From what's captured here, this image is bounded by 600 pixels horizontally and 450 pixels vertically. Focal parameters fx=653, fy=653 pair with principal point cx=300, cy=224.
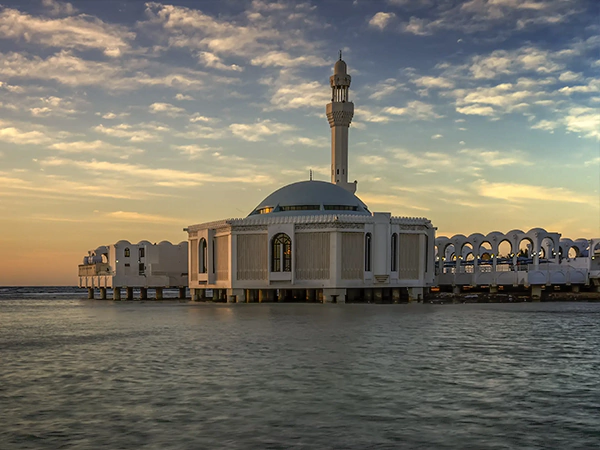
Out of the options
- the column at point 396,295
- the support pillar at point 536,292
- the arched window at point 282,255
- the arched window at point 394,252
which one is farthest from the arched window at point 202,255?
the support pillar at point 536,292

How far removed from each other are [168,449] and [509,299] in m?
75.4

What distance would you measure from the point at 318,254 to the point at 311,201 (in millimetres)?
10718

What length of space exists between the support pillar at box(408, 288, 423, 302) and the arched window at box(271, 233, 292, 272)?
520 inches

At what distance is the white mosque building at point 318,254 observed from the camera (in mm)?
65750

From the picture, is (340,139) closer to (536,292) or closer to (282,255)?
(282,255)

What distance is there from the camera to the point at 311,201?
7519 cm

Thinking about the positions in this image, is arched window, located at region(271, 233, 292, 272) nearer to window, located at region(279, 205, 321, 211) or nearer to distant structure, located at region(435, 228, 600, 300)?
window, located at region(279, 205, 321, 211)

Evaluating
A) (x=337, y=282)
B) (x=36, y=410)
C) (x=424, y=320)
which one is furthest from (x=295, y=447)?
(x=337, y=282)

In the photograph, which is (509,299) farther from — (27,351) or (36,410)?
(36,410)

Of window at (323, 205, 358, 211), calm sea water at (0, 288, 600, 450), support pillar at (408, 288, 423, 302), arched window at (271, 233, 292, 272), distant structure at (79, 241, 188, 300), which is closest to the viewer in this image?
calm sea water at (0, 288, 600, 450)

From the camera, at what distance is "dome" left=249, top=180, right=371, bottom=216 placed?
74688 millimetres

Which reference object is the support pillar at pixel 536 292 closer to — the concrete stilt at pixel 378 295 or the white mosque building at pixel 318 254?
the white mosque building at pixel 318 254

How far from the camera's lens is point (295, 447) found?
10.9 m

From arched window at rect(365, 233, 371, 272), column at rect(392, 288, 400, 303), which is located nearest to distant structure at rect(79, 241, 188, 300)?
column at rect(392, 288, 400, 303)
